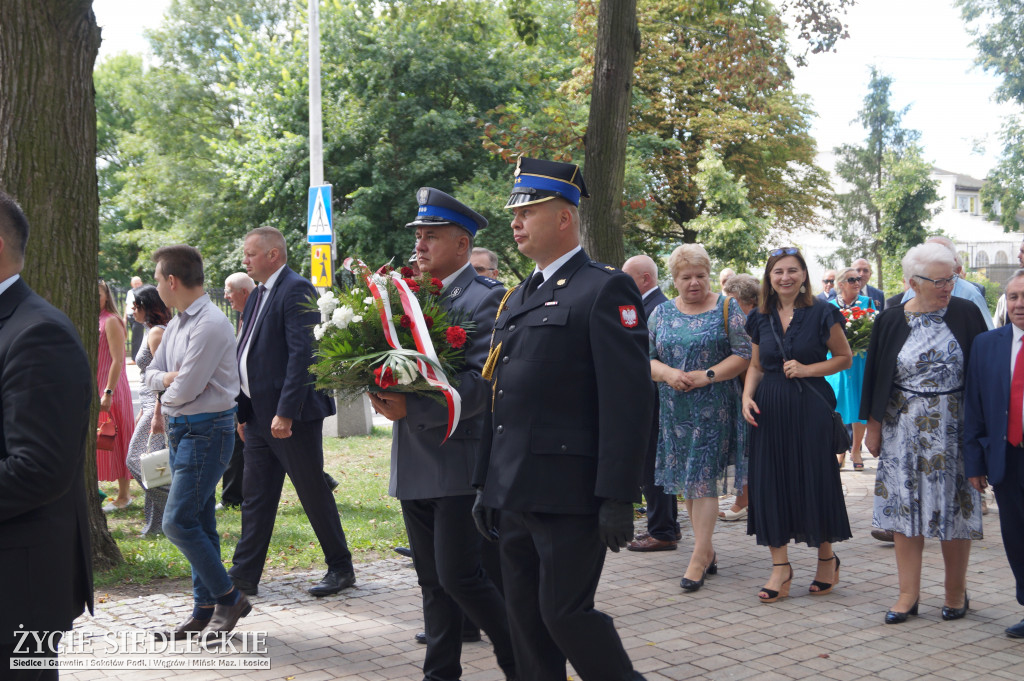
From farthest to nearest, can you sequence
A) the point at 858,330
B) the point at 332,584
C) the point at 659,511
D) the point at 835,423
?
the point at 858,330 → the point at 659,511 → the point at 332,584 → the point at 835,423

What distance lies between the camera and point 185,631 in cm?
543

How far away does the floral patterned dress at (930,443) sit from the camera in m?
5.71

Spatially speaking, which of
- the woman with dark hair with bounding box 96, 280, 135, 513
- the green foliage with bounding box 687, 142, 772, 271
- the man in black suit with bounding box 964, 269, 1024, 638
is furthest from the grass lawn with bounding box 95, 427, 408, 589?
the green foliage with bounding box 687, 142, 772, 271

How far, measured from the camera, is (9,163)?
6508 mm

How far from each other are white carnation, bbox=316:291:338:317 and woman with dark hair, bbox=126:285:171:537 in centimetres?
414

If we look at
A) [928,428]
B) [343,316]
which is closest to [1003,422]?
[928,428]

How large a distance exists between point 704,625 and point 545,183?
3.17 m

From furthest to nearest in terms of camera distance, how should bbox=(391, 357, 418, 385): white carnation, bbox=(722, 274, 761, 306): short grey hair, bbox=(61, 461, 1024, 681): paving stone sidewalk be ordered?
bbox=(722, 274, 761, 306): short grey hair
bbox=(61, 461, 1024, 681): paving stone sidewalk
bbox=(391, 357, 418, 385): white carnation

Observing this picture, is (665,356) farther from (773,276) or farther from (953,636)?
(953,636)

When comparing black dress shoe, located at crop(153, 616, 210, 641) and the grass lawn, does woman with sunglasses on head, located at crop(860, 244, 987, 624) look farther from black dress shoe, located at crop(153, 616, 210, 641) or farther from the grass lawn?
black dress shoe, located at crop(153, 616, 210, 641)

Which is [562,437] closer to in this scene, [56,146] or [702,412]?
[702,412]

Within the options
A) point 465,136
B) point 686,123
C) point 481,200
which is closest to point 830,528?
point 481,200

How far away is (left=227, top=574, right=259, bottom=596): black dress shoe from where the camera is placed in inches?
243

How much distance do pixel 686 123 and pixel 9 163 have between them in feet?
94.1
